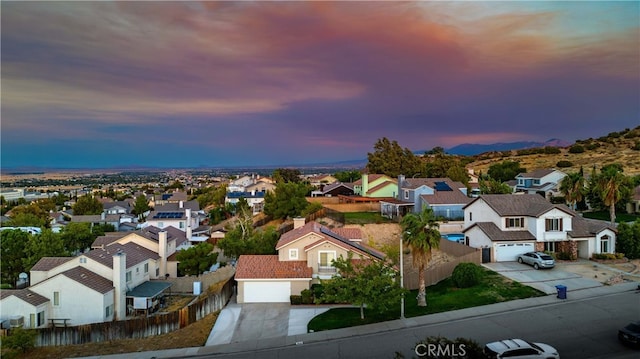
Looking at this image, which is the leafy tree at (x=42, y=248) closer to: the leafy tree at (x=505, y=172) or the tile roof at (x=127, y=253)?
the tile roof at (x=127, y=253)

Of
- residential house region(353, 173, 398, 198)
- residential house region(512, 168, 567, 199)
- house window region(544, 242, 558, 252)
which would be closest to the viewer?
house window region(544, 242, 558, 252)

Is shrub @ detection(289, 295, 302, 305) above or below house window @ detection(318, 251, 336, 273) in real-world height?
below

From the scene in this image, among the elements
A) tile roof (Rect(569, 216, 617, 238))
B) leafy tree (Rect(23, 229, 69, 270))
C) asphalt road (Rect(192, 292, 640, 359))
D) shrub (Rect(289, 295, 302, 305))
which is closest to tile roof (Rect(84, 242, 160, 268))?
leafy tree (Rect(23, 229, 69, 270))

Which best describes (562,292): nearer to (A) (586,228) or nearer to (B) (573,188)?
(A) (586,228)

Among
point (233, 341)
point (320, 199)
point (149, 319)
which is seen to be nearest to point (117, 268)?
→ point (149, 319)

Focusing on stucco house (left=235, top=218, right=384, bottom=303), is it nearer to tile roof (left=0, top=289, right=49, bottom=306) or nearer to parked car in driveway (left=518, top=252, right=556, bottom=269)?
parked car in driveway (left=518, top=252, right=556, bottom=269)

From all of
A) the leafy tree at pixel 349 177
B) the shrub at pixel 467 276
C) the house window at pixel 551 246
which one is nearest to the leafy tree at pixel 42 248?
the shrub at pixel 467 276
